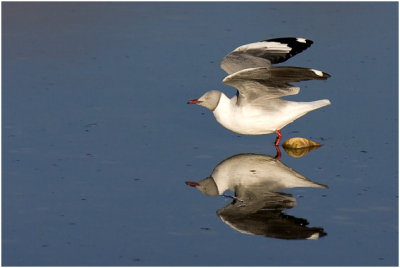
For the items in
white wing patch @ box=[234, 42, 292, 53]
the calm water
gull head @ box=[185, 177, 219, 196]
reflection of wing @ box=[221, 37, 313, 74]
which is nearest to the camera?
the calm water

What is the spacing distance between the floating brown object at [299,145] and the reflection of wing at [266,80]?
428 millimetres

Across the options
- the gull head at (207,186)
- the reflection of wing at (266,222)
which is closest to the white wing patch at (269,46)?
the gull head at (207,186)

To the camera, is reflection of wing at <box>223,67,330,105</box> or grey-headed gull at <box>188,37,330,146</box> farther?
grey-headed gull at <box>188,37,330,146</box>

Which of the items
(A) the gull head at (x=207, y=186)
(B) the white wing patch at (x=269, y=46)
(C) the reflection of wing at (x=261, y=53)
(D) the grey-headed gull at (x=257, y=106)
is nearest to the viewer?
(A) the gull head at (x=207, y=186)

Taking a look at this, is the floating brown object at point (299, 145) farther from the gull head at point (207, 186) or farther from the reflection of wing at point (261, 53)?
the gull head at point (207, 186)

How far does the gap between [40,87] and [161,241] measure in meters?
4.32

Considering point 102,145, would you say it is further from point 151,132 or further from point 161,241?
point 161,241

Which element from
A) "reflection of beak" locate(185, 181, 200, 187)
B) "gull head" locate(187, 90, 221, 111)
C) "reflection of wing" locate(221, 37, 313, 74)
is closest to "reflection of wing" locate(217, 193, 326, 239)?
"reflection of beak" locate(185, 181, 200, 187)

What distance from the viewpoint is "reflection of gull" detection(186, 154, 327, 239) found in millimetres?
7238

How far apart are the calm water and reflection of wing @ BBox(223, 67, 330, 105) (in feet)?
1.54

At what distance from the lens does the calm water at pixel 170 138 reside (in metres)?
6.99

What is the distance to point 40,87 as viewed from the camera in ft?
35.8

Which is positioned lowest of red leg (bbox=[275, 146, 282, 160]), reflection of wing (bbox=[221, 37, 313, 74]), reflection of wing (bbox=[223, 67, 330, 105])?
red leg (bbox=[275, 146, 282, 160])

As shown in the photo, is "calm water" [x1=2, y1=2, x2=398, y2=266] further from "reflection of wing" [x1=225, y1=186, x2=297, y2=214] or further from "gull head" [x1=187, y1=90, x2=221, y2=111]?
"gull head" [x1=187, y1=90, x2=221, y2=111]
